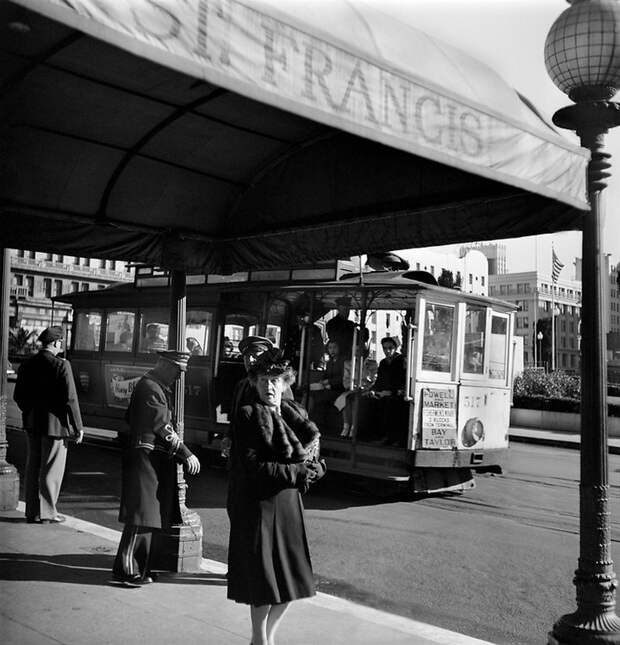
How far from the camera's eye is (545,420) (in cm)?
2559

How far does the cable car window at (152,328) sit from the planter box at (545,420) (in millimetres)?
15965

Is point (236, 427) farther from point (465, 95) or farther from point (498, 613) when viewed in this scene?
point (498, 613)

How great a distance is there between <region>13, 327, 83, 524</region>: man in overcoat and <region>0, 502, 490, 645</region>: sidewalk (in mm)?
1383

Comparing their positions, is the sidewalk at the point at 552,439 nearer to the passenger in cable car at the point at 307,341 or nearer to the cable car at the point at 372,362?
the cable car at the point at 372,362

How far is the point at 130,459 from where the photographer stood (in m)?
5.73

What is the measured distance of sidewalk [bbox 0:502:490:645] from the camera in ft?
15.2

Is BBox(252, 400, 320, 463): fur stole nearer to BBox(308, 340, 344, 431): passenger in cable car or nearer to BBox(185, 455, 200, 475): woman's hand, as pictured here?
BBox(185, 455, 200, 475): woman's hand

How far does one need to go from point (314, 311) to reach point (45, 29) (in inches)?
308

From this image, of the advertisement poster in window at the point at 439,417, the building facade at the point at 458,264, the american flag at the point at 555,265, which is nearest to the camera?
the advertisement poster in window at the point at 439,417

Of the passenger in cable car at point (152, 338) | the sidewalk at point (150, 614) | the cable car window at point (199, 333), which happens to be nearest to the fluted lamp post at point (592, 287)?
the sidewalk at point (150, 614)

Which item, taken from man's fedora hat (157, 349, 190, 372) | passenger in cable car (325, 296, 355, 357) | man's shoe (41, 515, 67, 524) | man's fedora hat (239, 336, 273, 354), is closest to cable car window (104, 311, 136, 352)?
passenger in cable car (325, 296, 355, 357)

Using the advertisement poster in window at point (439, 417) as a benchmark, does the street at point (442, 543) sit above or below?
below

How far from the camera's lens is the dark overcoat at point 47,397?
25.7ft

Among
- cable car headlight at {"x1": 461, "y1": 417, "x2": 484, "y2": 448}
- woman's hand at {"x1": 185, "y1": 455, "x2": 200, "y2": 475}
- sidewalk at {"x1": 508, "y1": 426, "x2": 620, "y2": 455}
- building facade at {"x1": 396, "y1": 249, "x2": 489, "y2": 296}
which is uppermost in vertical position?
building facade at {"x1": 396, "y1": 249, "x2": 489, "y2": 296}
